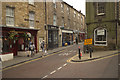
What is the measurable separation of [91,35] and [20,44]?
982 centimetres

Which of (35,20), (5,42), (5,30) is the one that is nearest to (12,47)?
(5,42)

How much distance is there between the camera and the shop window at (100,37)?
575 inches

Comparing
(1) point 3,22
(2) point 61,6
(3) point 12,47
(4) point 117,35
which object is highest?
(2) point 61,6

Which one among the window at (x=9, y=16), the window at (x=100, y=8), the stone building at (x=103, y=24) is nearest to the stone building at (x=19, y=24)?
the window at (x=9, y=16)

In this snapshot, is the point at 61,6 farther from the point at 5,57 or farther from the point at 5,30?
the point at 5,57

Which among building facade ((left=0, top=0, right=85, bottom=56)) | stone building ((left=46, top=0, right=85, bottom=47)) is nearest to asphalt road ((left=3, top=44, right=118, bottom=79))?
building facade ((left=0, top=0, right=85, bottom=56))

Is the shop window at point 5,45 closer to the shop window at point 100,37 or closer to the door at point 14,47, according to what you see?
the door at point 14,47

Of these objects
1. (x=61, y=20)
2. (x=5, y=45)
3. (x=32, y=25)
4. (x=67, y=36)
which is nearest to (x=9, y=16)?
(x=5, y=45)

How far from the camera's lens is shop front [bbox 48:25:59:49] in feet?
69.3

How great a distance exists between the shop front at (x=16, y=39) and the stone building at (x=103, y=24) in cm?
845

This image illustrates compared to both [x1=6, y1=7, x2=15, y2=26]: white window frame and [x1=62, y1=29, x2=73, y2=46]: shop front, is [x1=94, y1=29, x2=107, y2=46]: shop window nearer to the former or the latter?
[x1=6, y1=7, x2=15, y2=26]: white window frame

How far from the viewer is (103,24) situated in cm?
1457

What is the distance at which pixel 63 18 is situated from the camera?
26.4m

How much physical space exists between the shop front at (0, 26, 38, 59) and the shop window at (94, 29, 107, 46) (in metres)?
8.82
